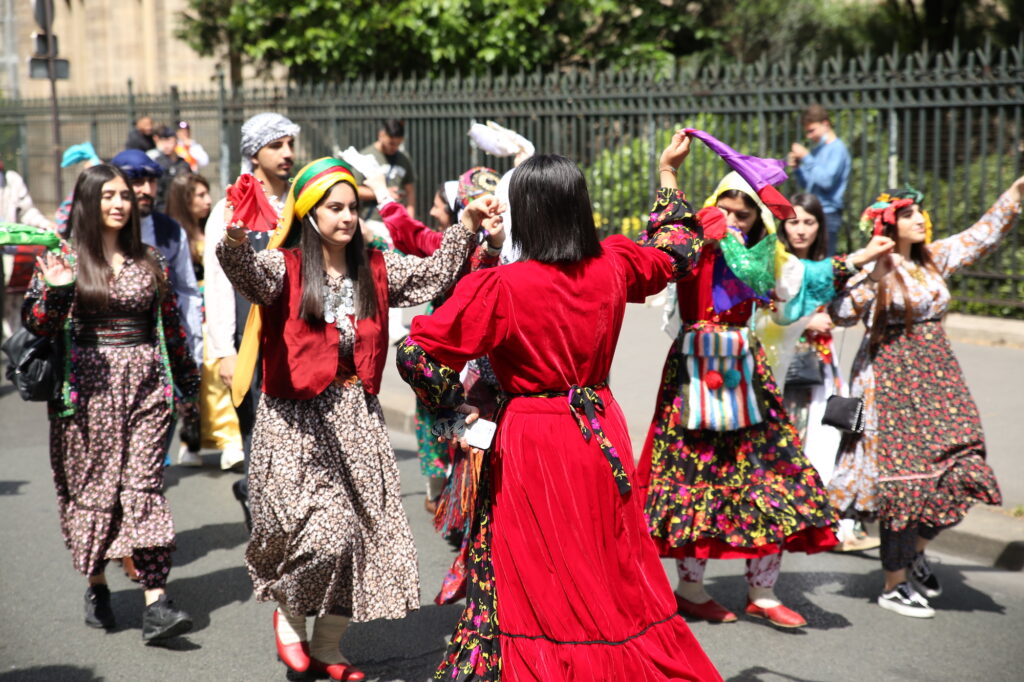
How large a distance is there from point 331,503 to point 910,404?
2489 millimetres

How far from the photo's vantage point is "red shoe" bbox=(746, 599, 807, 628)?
5156 millimetres

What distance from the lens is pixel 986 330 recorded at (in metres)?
10.4

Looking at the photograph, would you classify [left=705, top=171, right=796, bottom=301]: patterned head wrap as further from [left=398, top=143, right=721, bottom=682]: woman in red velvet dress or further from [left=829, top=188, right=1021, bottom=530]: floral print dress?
[left=398, top=143, right=721, bottom=682]: woman in red velvet dress

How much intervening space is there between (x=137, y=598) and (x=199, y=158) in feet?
30.6

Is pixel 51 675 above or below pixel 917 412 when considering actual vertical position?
below

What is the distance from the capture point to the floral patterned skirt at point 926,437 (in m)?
5.20

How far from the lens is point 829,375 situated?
6.00m

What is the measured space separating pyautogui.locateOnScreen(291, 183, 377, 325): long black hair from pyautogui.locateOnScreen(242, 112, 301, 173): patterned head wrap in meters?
1.41

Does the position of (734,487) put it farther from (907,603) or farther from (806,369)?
(806,369)

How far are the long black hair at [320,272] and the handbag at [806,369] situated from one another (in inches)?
91.8

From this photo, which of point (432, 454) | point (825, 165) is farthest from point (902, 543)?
point (825, 165)

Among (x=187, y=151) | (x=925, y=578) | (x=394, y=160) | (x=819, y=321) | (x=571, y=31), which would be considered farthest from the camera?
(x=571, y=31)

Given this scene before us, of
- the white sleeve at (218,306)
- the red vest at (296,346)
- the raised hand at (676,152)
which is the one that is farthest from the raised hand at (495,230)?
the white sleeve at (218,306)

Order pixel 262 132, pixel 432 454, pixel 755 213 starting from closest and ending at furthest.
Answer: pixel 755 213
pixel 262 132
pixel 432 454
